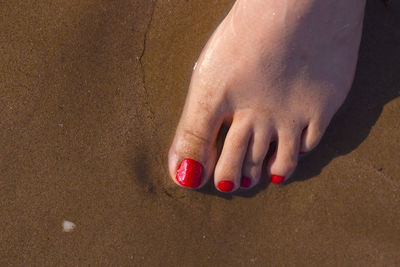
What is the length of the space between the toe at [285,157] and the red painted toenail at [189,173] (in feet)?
1.29

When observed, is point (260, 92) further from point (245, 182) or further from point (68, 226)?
point (68, 226)

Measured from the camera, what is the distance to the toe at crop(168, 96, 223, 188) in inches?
69.0

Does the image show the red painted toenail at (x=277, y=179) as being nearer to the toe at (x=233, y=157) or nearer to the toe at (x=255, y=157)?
the toe at (x=255, y=157)

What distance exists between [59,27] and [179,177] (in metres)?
0.98

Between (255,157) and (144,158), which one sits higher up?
(255,157)

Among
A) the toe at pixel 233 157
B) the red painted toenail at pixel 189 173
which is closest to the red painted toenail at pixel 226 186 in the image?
the toe at pixel 233 157

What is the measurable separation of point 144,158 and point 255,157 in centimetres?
58

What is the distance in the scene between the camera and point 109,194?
1792 millimetres

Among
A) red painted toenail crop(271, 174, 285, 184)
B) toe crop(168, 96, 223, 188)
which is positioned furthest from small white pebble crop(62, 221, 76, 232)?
red painted toenail crop(271, 174, 285, 184)

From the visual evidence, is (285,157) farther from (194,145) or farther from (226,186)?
(194,145)

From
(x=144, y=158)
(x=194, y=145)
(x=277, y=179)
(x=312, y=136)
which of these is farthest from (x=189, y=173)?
(x=312, y=136)

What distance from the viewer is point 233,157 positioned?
1770 millimetres

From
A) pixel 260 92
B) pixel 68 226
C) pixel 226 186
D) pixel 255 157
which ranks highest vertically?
pixel 260 92

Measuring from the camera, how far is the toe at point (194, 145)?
69.0 inches
